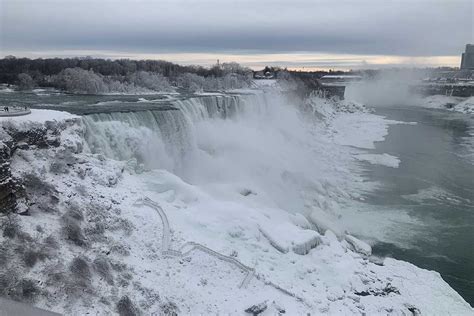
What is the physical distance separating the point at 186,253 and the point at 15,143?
619cm

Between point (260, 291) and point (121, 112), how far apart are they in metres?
12.0

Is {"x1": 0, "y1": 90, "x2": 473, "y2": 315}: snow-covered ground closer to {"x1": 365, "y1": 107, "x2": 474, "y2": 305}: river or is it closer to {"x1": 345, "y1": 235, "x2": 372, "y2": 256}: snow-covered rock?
{"x1": 345, "y1": 235, "x2": 372, "y2": 256}: snow-covered rock

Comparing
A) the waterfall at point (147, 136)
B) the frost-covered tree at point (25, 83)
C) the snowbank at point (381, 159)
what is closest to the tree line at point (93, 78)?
the frost-covered tree at point (25, 83)

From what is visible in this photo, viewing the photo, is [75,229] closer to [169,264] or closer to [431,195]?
[169,264]

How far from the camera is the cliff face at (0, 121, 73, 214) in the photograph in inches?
434

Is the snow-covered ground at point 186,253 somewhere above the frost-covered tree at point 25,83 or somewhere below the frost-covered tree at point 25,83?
below

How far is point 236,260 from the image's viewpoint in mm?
12516

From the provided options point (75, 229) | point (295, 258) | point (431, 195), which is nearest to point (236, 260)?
point (295, 258)

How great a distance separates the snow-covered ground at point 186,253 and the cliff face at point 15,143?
0.93 feet

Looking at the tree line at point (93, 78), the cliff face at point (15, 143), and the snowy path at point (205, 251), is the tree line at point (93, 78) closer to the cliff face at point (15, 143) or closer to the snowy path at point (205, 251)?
the cliff face at point (15, 143)

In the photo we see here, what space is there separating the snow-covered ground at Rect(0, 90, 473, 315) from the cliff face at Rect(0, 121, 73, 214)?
0.93ft

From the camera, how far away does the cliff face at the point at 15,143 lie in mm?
11031

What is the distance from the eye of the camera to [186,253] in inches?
486

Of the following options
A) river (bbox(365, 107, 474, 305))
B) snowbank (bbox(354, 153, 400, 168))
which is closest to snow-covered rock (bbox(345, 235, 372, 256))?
river (bbox(365, 107, 474, 305))
